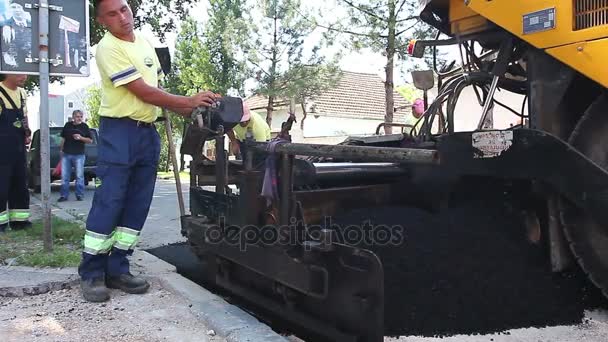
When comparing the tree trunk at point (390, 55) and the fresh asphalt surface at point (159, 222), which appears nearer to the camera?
the fresh asphalt surface at point (159, 222)

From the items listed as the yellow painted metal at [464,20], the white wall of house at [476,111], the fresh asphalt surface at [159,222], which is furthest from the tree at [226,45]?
the yellow painted metal at [464,20]

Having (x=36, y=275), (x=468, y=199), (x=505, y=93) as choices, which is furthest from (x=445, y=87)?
(x=36, y=275)

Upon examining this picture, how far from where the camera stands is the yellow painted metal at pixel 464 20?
11.2ft

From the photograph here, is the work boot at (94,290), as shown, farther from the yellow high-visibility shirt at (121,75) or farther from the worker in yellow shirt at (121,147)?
the yellow high-visibility shirt at (121,75)

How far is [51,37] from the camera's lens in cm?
455

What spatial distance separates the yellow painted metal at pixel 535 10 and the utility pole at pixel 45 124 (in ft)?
11.1

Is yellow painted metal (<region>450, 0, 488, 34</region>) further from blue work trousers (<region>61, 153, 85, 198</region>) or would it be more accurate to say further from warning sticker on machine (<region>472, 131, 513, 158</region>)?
blue work trousers (<region>61, 153, 85, 198</region>)

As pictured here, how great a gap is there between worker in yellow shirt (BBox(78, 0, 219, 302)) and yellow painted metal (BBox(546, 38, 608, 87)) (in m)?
1.89

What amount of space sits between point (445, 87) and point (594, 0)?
1.34m

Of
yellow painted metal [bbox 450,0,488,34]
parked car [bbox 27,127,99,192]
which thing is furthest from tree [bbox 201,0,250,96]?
yellow painted metal [bbox 450,0,488,34]

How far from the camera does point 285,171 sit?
268 cm

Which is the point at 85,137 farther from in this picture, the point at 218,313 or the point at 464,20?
the point at 464,20

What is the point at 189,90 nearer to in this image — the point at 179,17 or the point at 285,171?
the point at 179,17

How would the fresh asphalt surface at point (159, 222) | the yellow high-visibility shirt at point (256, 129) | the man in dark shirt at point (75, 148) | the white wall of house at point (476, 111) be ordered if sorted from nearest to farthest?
1. the white wall of house at point (476, 111)
2. the fresh asphalt surface at point (159, 222)
3. the yellow high-visibility shirt at point (256, 129)
4. the man in dark shirt at point (75, 148)
